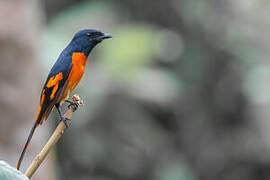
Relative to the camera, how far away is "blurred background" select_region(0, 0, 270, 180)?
7.30 meters

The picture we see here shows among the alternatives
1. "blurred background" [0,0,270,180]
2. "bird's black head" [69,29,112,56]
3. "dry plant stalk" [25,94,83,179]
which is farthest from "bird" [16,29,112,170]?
"blurred background" [0,0,270,180]

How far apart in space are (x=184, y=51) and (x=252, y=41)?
116 cm

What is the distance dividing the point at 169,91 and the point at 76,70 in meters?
5.47

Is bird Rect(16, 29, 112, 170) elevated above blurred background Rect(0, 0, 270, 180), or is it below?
above

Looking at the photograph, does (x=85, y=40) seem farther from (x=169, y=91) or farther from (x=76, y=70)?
(x=169, y=91)

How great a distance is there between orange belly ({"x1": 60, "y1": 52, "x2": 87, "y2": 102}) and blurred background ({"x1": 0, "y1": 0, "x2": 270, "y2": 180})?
4092mm

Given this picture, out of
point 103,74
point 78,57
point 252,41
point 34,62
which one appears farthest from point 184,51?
point 78,57

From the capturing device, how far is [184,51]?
8.35 m

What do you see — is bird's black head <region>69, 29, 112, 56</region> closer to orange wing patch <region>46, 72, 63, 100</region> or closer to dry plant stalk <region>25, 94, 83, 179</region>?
orange wing patch <region>46, 72, 63, 100</region>

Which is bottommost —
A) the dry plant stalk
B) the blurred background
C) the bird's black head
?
the blurred background

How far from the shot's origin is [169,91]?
7.69 m

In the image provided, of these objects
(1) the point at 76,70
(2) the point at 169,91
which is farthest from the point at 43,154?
(2) the point at 169,91

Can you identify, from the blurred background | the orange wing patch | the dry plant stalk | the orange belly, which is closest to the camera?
the dry plant stalk

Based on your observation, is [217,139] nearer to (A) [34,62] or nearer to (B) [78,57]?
(A) [34,62]
